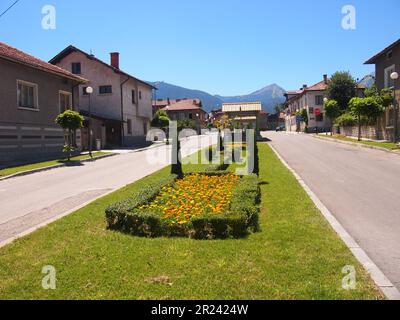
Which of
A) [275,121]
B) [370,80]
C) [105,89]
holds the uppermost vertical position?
[370,80]

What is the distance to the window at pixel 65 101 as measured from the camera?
2780 centimetres

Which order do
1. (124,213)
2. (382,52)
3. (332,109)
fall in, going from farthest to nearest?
(332,109) < (382,52) < (124,213)

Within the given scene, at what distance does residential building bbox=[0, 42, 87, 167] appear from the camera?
21.2m

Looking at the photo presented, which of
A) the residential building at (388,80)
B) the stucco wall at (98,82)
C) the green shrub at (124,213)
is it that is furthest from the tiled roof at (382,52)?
the green shrub at (124,213)

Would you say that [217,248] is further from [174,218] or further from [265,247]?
[174,218]

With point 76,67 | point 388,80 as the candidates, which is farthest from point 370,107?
point 76,67

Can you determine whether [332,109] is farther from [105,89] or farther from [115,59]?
[105,89]

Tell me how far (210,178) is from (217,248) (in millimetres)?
6795

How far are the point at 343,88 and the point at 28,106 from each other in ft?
147

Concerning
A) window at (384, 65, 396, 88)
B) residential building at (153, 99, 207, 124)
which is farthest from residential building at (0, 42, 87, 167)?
residential building at (153, 99, 207, 124)

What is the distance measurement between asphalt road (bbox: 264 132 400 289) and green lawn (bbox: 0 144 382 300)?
528mm

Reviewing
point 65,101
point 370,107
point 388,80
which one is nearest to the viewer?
point 65,101

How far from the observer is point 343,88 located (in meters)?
56.3

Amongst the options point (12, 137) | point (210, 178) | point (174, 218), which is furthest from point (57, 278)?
point (12, 137)
